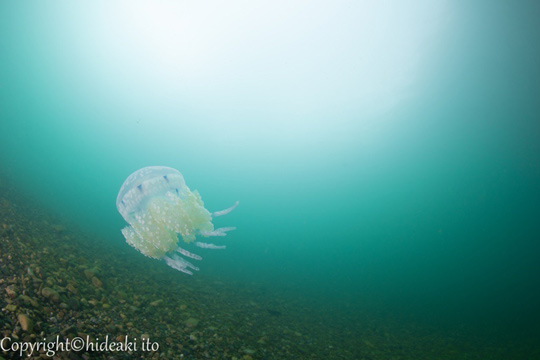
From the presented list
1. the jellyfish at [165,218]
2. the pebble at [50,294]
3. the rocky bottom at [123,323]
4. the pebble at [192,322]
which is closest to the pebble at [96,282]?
the rocky bottom at [123,323]

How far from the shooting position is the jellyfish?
10.0ft

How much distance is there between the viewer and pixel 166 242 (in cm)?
310

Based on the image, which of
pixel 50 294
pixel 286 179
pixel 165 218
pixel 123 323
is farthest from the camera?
pixel 286 179

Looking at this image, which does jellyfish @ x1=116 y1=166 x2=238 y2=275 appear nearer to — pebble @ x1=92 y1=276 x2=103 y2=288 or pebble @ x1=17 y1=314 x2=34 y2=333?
pebble @ x1=92 y1=276 x2=103 y2=288

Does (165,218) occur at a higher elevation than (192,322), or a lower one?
higher

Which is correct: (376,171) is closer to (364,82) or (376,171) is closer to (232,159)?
(364,82)

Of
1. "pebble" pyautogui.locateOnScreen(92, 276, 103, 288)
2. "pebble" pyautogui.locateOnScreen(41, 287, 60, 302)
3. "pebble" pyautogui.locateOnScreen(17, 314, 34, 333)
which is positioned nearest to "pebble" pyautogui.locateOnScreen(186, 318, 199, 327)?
"pebble" pyautogui.locateOnScreen(92, 276, 103, 288)

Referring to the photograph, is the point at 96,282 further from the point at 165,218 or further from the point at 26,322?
the point at 26,322

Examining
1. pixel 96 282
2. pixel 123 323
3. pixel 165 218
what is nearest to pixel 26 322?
pixel 123 323

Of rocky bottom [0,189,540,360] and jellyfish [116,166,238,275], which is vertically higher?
jellyfish [116,166,238,275]

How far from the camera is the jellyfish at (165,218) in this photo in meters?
3.06

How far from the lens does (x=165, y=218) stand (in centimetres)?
319

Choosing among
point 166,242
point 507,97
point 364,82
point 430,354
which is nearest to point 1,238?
point 166,242

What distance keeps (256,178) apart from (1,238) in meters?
56.6
